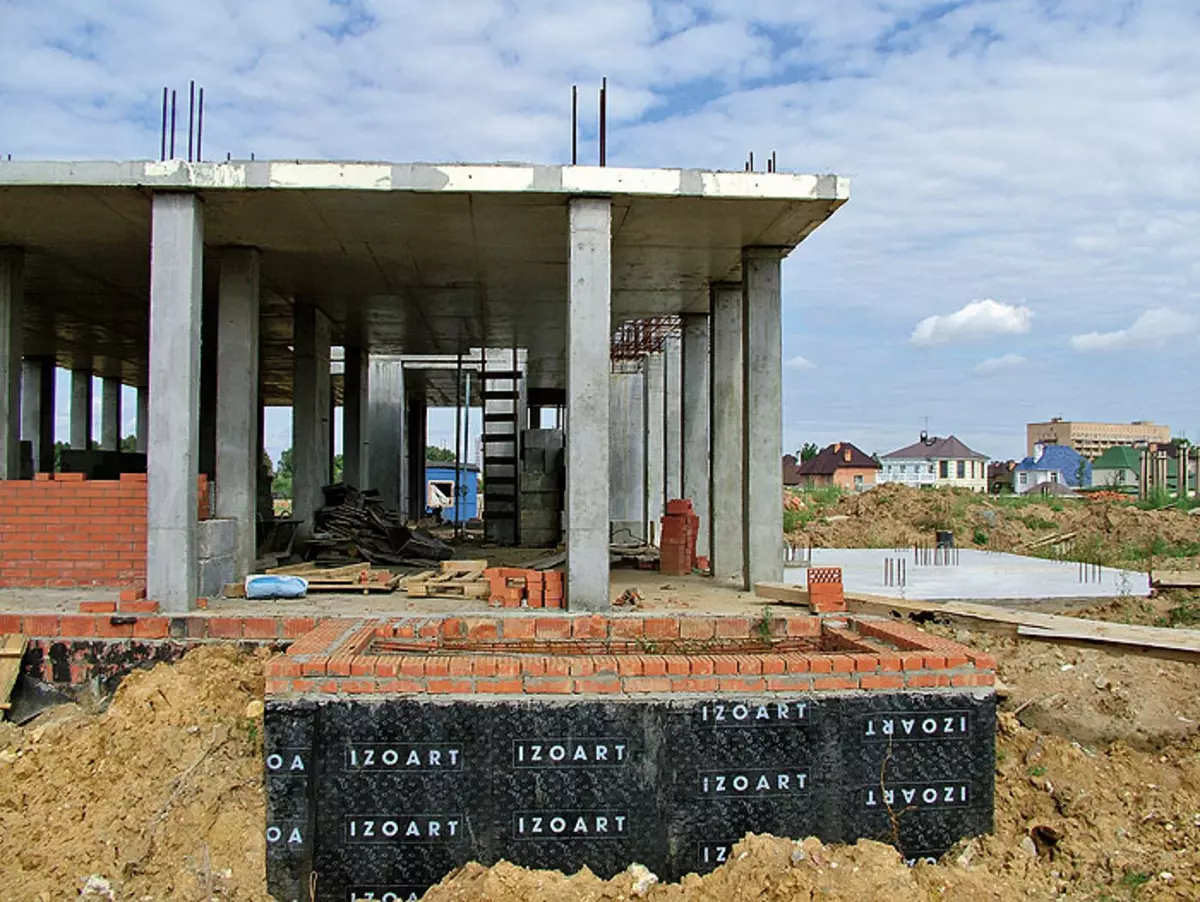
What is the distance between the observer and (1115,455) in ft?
193

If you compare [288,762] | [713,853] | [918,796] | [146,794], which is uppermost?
[288,762]

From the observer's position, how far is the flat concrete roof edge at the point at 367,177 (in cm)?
712

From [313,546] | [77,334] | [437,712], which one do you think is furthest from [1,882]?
[77,334]

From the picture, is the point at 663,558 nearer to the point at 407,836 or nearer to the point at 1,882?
the point at 407,836

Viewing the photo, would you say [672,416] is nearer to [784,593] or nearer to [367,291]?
[367,291]

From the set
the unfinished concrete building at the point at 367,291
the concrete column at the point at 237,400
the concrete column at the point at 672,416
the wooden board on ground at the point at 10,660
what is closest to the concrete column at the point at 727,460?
the unfinished concrete building at the point at 367,291

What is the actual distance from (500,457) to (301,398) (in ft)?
17.3

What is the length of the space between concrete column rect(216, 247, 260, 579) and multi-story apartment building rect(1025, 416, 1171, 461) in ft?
303

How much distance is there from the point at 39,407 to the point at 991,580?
630 inches

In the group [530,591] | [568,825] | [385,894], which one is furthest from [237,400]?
[568,825]

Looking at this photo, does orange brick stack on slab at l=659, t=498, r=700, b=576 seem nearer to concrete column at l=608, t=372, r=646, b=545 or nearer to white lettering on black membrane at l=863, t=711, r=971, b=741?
white lettering on black membrane at l=863, t=711, r=971, b=741

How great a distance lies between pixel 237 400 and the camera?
29.5 feet

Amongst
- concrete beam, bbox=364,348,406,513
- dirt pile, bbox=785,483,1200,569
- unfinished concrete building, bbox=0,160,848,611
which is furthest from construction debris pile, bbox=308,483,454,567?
dirt pile, bbox=785,483,1200,569

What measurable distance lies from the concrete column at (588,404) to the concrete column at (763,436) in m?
1.87
